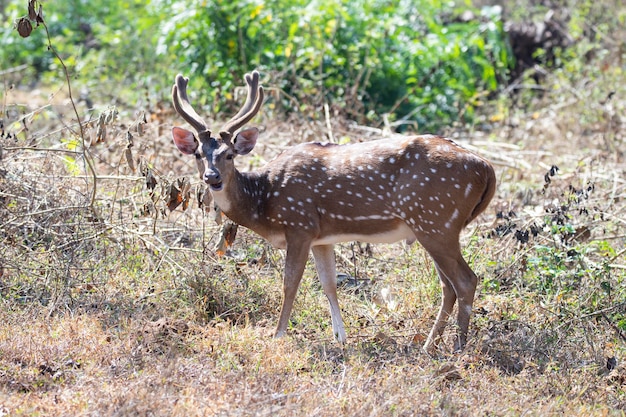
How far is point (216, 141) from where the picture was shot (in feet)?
22.6

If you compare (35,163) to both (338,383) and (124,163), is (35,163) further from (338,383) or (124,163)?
(338,383)

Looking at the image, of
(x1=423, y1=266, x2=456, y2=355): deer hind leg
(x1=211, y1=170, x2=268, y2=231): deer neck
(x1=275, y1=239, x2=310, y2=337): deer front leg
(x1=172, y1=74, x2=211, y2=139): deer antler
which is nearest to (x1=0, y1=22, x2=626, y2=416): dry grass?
(x1=423, y1=266, x2=456, y2=355): deer hind leg

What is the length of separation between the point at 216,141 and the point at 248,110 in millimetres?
465

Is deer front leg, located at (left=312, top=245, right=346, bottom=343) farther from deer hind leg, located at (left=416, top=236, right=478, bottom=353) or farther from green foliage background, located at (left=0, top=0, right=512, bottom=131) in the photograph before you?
green foliage background, located at (left=0, top=0, right=512, bottom=131)

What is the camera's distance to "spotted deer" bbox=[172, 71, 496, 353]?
22.0 ft

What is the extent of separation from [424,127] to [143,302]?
21.2 ft

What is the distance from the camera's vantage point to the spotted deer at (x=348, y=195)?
6703 millimetres

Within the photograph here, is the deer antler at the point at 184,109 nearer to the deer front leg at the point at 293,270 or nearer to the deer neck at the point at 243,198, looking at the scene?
the deer neck at the point at 243,198

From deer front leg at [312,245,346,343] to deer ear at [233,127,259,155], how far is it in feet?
3.35

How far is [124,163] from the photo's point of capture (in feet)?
27.9

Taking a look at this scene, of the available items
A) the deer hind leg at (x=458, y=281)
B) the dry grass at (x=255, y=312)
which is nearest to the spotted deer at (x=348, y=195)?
the deer hind leg at (x=458, y=281)

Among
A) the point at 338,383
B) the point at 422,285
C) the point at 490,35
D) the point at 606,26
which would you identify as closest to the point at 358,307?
the point at 422,285

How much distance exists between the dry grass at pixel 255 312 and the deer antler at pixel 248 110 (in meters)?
0.73

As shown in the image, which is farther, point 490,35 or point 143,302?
point 490,35
